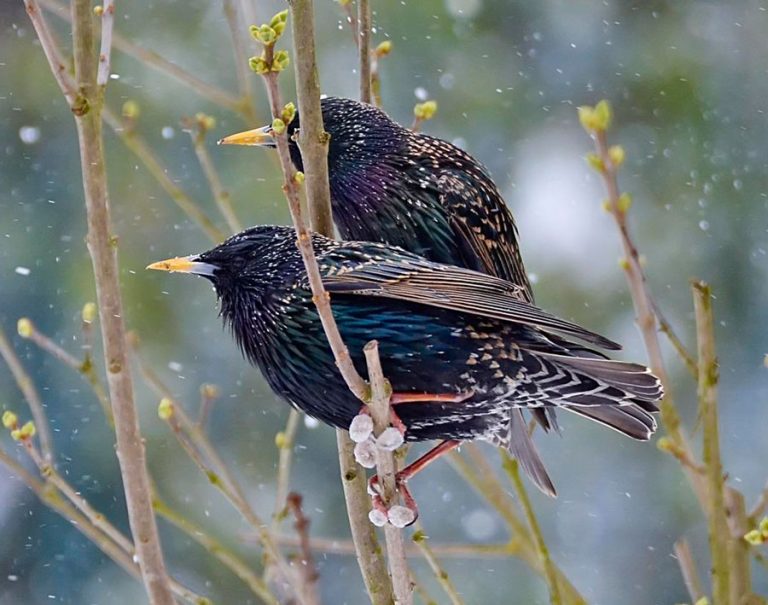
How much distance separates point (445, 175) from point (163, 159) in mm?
2484

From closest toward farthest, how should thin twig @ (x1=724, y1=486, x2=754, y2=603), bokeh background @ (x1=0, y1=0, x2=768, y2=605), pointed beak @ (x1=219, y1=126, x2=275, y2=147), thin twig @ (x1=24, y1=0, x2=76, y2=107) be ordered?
thin twig @ (x1=24, y1=0, x2=76, y2=107) → thin twig @ (x1=724, y1=486, x2=754, y2=603) → pointed beak @ (x1=219, y1=126, x2=275, y2=147) → bokeh background @ (x1=0, y1=0, x2=768, y2=605)

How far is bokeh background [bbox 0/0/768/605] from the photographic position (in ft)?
15.0

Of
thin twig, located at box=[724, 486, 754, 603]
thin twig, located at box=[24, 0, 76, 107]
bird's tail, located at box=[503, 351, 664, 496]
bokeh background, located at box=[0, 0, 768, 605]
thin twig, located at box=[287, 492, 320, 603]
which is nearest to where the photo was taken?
thin twig, located at box=[287, 492, 320, 603]

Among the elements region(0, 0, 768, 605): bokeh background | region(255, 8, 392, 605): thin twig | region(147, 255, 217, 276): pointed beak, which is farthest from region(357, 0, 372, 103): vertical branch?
region(0, 0, 768, 605): bokeh background

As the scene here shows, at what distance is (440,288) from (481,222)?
0.45 metres

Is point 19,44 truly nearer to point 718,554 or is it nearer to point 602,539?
point 602,539

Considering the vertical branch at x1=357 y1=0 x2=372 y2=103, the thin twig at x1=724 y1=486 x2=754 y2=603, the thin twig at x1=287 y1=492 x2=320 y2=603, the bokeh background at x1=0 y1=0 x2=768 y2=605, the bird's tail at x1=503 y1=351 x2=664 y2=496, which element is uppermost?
the bokeh background at x1=0 y1=0 x2=768 y2=605

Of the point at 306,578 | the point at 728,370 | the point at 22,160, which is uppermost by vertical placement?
the point at 22,160

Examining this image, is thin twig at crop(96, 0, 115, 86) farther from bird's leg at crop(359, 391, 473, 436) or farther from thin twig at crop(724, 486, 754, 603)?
thin twig at crop(724, 486, 754, 603)

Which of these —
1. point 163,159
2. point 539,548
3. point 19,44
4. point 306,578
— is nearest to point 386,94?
point 163,159

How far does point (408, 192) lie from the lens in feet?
7.93

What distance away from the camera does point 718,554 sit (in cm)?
168

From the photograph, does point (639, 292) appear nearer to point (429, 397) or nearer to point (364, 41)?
point (429, 397)

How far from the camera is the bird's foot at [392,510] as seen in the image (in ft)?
5.80
